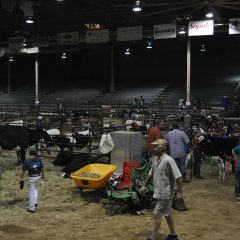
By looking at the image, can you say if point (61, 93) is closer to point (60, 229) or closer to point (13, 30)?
point (13, 30)

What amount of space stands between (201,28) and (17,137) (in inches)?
598

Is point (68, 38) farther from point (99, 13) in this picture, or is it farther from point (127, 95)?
point (127, 95)

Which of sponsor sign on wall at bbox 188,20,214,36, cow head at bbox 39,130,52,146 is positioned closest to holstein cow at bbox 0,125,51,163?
cow head at bbox 39,130,52,146

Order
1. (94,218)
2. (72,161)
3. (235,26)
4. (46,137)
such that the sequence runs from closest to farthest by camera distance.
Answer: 1. (94,218)
2. (72,161)
3. (46,137)
4. (235,26)

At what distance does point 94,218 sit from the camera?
8656mm

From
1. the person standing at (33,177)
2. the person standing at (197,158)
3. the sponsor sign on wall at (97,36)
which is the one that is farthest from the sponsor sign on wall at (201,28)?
the person standing at (33,177)

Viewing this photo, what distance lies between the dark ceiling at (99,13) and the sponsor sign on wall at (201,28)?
770mm

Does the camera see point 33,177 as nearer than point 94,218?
No

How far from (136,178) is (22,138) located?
557 centimetres

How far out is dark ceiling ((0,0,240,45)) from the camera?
82.4 feet

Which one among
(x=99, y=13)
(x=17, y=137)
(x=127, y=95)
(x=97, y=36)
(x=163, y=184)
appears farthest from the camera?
(x=127, y=95)

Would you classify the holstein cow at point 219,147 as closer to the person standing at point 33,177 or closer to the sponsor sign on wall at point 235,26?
the person standing at point 33,177

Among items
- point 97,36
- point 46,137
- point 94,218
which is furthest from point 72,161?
point 97,36

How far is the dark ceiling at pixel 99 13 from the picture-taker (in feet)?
82.4
